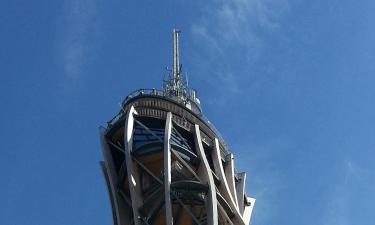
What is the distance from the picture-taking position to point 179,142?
78.3 m

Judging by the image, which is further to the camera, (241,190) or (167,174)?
(241,190)

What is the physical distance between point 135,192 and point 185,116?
33.0 feet

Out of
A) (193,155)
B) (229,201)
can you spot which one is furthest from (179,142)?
(229,201)

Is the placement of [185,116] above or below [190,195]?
above

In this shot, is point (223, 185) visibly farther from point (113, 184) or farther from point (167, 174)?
point (113, 184)

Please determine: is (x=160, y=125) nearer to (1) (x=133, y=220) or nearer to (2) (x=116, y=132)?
(2) (x=116, y=132)

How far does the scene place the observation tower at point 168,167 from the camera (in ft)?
241

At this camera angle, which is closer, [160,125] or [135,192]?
[135,192]

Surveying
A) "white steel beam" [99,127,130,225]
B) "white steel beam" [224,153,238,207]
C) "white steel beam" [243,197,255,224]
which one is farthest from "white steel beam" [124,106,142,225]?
"white steel beam" [243,197,255,224]

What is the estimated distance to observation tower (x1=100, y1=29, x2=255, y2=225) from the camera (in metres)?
73.4

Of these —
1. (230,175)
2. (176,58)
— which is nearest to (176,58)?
(176,58)

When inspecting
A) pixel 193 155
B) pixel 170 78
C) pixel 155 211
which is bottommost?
pixel 155 211

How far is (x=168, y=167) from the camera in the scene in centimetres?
7238

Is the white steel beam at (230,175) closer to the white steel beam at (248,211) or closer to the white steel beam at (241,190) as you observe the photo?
the white steel beam at (241,190)
